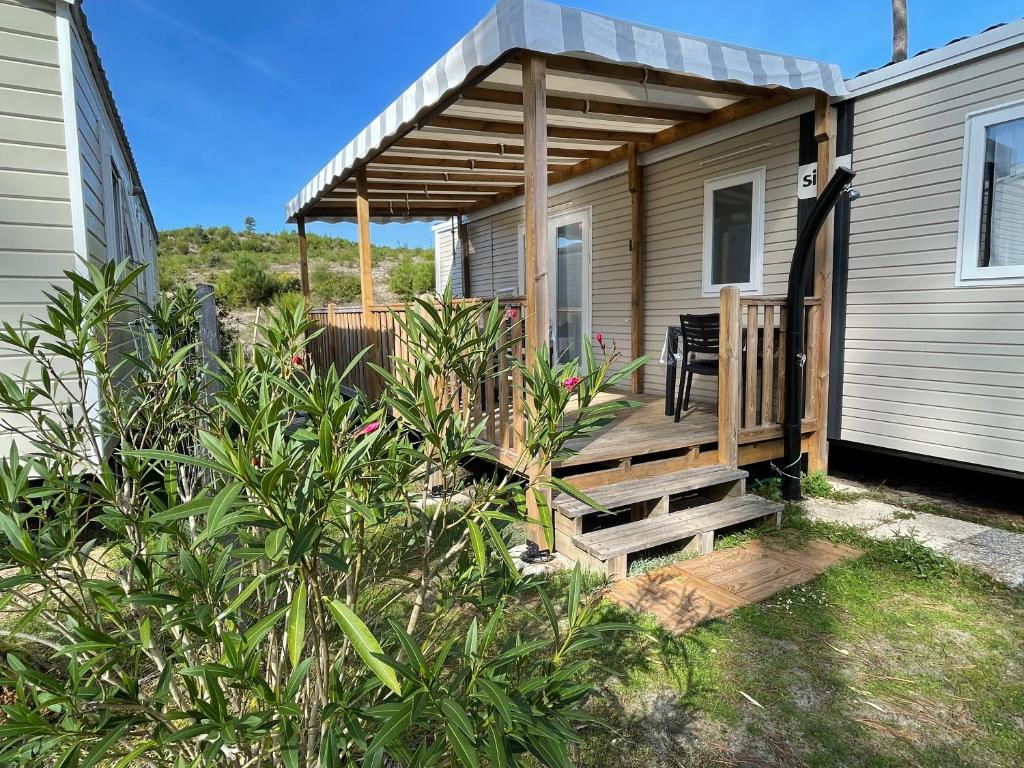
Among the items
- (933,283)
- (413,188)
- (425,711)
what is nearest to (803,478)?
(933,283)

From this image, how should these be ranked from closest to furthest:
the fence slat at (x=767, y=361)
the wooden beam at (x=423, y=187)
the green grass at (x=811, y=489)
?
1. the fence slat at (x=767, y=361)
2. the green grass at (x=811, y=489)
3. the wooden beam at (x=423, y=187)

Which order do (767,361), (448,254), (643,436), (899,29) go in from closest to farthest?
(643,436), (767,361), (899,29), (448,254)

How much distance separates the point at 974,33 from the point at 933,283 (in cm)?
149

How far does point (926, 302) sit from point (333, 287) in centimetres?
1753

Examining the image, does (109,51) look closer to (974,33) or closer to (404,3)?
(404,3)

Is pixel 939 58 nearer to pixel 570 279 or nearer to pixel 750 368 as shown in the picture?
pixel 750 368

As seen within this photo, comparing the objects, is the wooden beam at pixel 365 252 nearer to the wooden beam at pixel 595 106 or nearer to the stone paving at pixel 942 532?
the wooden beam at pixel 595 106

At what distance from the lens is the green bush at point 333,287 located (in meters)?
18.7

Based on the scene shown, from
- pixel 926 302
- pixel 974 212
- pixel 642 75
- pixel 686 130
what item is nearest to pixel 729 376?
pixel 926 302

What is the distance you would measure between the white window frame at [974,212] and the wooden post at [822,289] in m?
0.75

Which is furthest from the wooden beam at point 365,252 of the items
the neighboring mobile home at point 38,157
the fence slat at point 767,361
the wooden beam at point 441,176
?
the fence slat at point 767,361

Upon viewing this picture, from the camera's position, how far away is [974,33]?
139 inches

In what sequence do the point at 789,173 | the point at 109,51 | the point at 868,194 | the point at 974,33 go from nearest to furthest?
the point at 974,33, the point at 868,194, the point at 789,173, the point at 109,51

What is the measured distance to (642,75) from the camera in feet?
11.6
